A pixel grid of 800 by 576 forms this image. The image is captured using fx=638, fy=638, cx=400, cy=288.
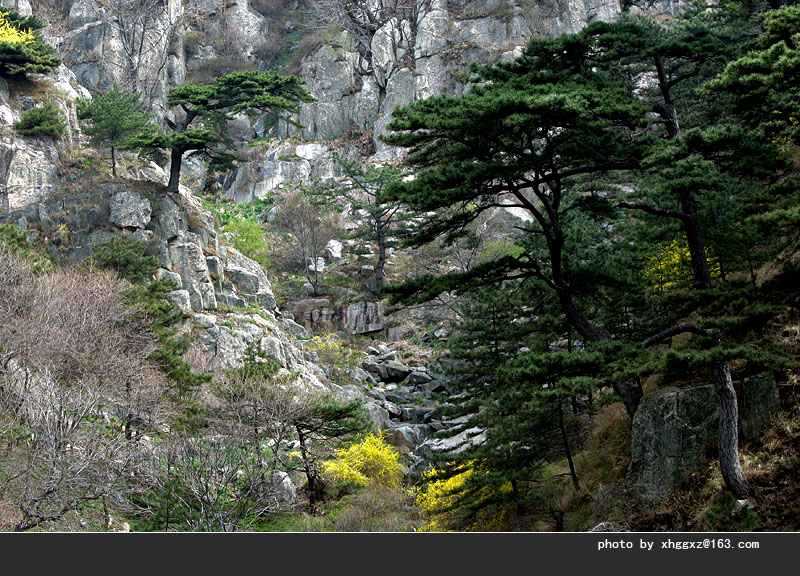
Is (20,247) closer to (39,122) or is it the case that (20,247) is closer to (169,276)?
(169,276)

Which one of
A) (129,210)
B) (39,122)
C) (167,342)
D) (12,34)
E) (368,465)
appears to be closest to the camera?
(167,342)

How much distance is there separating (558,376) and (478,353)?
5.83 meters

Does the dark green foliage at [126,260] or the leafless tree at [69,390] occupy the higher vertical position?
the dark green foliage at [126,260]

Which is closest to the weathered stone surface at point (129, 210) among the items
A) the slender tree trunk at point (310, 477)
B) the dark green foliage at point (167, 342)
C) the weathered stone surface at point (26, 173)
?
the weathered stone surface at point (26, 173)

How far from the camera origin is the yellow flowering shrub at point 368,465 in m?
20.4

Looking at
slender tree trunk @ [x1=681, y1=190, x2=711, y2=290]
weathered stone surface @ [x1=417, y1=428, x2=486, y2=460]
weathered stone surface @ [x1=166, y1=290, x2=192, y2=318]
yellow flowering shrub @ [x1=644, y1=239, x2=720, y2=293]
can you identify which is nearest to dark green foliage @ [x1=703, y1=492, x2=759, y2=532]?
slender tree trunk @ [x1=681, y1=190, x2=711, y2=290]

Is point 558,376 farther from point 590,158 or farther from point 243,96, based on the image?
point 243,96

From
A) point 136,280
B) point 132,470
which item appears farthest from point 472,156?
point 136,280

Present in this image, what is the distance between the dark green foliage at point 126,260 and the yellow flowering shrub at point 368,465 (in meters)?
9.78

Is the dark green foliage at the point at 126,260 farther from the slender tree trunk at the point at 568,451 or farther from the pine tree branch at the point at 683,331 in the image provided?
the pine tree branch at the point at 683,331

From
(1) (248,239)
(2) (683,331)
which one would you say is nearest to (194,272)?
(1) (248,239)

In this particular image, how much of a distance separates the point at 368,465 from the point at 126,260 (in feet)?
37.6

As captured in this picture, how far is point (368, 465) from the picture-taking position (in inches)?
837

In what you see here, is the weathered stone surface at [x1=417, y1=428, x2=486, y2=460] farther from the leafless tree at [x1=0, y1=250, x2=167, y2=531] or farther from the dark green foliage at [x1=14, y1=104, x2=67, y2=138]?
the dark green foliage at [x1=14, y1=104, x2=67, y2=138]
